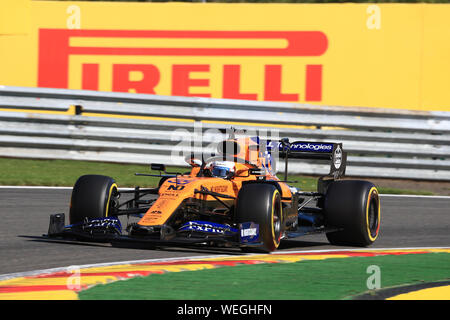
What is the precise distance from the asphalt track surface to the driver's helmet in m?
0.94

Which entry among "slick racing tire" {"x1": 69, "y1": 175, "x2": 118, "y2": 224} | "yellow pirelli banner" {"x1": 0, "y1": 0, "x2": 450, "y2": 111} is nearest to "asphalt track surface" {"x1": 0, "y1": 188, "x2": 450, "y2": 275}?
"slick racing tire" {"x1": 69, "y1": 175, "x2": 118, "y2": 224}

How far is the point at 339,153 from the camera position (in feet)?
33.3

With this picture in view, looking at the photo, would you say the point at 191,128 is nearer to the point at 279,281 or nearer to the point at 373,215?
the point at 373,215

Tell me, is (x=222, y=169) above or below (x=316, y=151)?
below

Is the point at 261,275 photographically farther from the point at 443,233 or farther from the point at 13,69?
the point at 13,69

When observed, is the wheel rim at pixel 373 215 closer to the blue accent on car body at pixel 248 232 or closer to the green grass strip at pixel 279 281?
the green grass strip at pixel 279 281

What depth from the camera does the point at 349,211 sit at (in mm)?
9141

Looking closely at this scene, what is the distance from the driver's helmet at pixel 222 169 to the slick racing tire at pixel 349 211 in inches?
43.4

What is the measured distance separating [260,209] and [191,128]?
6.53 m

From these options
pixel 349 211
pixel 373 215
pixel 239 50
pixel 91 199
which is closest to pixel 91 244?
pixel 91 199

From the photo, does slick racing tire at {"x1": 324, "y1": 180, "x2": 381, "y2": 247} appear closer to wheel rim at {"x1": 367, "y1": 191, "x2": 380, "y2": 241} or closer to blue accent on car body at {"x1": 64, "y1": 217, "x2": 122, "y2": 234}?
wheel rim at {"x1": 367, "y1": 191, "x2": 380, "y2": 241}

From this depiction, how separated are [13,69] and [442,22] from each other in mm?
7803

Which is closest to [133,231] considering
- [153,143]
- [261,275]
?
[261,275]

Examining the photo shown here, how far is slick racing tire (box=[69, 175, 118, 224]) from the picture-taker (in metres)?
8.73
